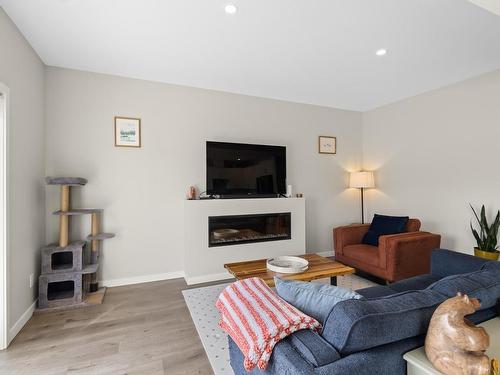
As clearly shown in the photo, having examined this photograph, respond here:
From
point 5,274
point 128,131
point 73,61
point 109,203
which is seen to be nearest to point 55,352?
point 5,274

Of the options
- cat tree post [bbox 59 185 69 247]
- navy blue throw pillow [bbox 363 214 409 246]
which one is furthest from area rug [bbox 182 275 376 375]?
cat tree post [bbox 59 185 69 247]

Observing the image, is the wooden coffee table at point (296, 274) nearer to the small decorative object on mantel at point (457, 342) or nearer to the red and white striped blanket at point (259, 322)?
the red and white striped blanket at point (259, 322)

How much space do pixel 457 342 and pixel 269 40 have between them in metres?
2.58

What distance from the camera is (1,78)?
2020mm

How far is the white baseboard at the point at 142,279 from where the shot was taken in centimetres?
319

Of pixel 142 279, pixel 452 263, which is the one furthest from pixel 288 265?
pixel 142 279

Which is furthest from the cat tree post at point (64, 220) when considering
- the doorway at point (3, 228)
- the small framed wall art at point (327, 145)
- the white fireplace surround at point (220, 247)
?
the small framed wall art at point (327, 145)

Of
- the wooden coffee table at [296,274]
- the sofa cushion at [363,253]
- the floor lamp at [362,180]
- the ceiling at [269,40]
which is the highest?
the ceiling at [269,40]

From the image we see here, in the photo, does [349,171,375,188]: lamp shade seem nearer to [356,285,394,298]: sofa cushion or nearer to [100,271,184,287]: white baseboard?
[356,285,394,298]: sofa cushion

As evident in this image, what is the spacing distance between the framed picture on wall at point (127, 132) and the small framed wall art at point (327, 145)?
2.92m

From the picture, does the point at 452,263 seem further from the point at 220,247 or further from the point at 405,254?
the point at 220,247

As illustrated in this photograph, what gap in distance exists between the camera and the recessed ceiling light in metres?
2.00

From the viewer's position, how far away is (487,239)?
2936mm

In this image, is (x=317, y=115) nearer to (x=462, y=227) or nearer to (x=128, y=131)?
(x=462, y=227)
